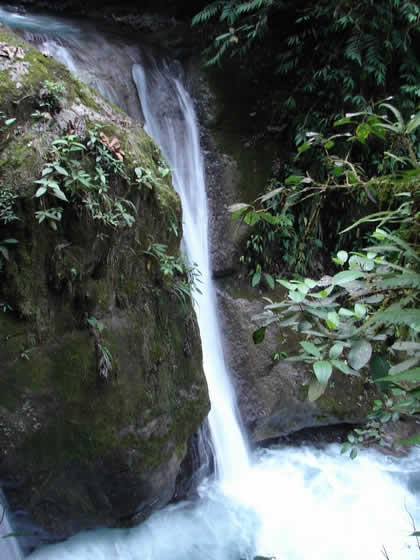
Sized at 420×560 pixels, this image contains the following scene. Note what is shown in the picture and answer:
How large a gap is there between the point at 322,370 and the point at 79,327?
79.8 inches

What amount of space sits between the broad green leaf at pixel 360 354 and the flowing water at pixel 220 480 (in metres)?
2.98

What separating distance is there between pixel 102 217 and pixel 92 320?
707 mm

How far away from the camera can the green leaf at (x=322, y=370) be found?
50.5 inches

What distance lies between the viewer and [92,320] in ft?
9.62

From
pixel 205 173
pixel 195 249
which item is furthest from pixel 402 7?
pixel 195 249

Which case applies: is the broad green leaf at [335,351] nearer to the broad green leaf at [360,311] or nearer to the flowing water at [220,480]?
the broad green leaf at [360,311]

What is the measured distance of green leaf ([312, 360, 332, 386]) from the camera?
128 cm

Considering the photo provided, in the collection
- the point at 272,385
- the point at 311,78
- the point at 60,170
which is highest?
the point at 311,78

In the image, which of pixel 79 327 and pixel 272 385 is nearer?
pixel 79 327

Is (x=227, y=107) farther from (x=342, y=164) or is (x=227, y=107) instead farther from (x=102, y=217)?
(x=342, y=164)

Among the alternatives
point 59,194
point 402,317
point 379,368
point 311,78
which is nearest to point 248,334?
point 59,194

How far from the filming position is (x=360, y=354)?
1.30 m

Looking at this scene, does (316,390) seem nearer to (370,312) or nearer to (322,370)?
(322,370)

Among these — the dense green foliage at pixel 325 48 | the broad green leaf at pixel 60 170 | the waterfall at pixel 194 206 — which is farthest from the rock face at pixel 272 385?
the broad green leaf at pixel 60 170
